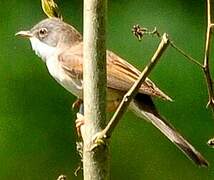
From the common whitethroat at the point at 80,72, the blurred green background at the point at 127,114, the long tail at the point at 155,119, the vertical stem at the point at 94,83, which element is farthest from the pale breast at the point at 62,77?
the vertical stem at the point at 94,83

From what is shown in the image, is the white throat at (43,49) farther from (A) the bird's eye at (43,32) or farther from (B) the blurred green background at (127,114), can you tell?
(B) the blurred green background at (127,114)

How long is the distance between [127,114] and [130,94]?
185 cm

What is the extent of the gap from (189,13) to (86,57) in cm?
207

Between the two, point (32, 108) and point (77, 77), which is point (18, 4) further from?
point (77, 77)

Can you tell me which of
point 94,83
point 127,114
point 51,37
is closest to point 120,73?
point 51,37

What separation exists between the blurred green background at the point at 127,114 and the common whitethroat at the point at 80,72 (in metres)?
0.39

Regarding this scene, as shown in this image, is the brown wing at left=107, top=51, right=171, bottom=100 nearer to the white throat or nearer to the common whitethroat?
the common whitethroat

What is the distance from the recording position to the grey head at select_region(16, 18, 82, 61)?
306 centimetres

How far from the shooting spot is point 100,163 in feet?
5.54

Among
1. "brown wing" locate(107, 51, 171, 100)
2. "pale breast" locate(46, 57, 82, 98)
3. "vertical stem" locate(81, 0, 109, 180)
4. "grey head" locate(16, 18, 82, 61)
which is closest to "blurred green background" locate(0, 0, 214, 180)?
"grey head" locate(16, 18, 82, 61)

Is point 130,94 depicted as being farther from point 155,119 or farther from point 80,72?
point 80,72

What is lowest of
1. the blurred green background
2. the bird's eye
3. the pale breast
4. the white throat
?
the blurred green background

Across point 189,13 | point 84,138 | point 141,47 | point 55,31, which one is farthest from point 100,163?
point 189,13

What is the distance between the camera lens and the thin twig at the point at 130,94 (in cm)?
161
